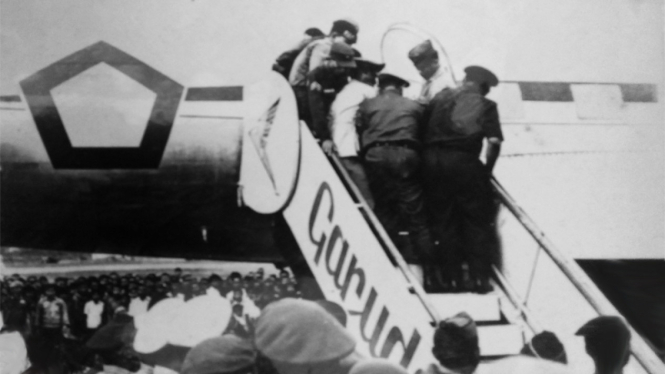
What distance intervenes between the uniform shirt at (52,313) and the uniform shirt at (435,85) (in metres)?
1.92

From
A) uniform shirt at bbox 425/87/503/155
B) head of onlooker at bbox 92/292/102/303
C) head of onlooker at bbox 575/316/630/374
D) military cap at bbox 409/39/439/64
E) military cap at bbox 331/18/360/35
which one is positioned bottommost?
head of onlooker at bbox 575/316/630/374

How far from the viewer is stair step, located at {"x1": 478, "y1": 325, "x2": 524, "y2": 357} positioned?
2848mm

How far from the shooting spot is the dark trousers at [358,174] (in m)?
2.96

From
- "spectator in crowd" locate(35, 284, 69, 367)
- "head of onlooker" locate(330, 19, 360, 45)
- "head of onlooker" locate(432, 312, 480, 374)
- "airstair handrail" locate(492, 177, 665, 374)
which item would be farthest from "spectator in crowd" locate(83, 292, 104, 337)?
"airstair handrail" locate(492, 177, 665, 374)

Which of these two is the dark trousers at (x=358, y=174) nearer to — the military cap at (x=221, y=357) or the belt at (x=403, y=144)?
the belt at (x=403, y=144)

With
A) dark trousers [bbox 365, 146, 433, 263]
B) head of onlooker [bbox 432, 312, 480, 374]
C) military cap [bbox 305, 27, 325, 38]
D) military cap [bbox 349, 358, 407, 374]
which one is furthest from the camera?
military cap [bbox 305, 27, 325, 38]

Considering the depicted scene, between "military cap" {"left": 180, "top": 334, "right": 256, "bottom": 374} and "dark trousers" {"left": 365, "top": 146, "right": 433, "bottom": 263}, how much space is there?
3.18ft

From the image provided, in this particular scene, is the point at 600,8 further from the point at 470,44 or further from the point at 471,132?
the point at 471,132

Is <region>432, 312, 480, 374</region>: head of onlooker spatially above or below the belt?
below

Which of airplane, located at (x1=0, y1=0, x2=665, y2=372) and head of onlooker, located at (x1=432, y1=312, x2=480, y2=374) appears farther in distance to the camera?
airplane, located at (x1=0, y1=0, x2=665, y2=372)

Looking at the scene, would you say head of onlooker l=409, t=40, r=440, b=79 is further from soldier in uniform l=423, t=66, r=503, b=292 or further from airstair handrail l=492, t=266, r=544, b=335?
airstair handrail l=492, t=266, r=544, b=335

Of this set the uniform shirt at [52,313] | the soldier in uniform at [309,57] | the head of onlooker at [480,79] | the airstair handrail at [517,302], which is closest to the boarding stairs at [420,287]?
the airstair handrail at [517,302]

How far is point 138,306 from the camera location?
2988 millimetres

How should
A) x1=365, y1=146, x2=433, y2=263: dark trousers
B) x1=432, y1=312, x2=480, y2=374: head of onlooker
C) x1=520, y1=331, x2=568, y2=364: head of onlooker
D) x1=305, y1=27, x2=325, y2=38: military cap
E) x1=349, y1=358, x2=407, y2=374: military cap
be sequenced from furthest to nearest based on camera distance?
x1=305, y1=27, x2=325, y2=38: military cap < x1=365, y1=146, x2=433, y2=263: dark trousers < x1=520, y1=331, x2=568, y2=364: head of onlooker < x1=432, y1=312, x2=480, y2=374: head of onlooker < x1=349, y1=358, x2=407, y2=374: military cap
